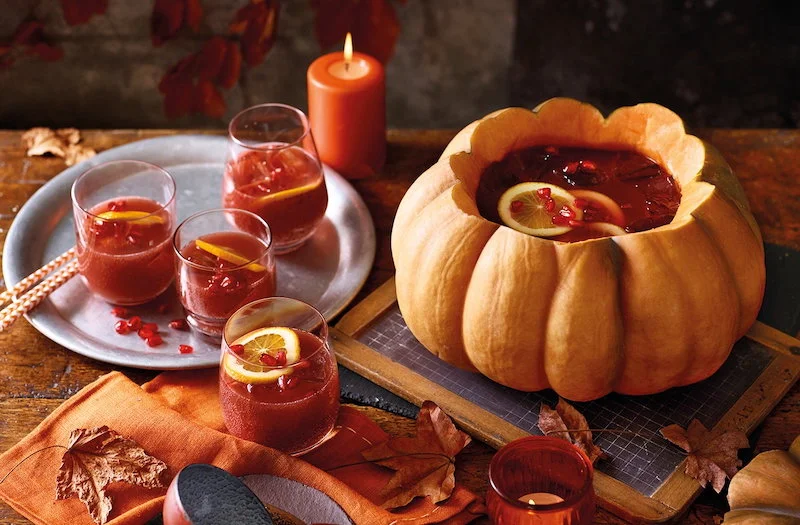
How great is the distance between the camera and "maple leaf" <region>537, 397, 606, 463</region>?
130 centimetres

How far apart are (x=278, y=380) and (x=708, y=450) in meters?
0.54

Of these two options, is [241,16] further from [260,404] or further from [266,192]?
[260,404]

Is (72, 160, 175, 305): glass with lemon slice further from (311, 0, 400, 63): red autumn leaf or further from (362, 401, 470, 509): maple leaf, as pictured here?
(311, 0, 400, 63): red autumn leaf

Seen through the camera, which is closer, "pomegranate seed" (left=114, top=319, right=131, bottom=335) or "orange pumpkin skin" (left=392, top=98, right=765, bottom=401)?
"orange pumpkin skin" (left=392, top=98, right=765, bottom=401)

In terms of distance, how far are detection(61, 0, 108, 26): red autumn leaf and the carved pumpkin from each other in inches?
80.9

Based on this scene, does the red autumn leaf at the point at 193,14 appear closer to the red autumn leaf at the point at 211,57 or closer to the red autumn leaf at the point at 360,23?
the red autumn leaf at the point at 211,57

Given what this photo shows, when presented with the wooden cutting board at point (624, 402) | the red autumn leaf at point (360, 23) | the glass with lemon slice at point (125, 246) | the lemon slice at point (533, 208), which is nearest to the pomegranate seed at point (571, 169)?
the lemon slice at point (533, 208)

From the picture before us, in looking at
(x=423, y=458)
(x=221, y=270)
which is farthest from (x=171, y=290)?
(x=423, y=458)

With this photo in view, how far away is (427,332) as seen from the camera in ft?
4.47

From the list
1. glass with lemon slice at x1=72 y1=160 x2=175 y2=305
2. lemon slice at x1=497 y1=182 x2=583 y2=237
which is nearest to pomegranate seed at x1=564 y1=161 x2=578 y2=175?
lemon slice at x1=497 y1=182 x2=583 y2=237

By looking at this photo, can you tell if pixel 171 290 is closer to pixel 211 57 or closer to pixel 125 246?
pixel 125 246

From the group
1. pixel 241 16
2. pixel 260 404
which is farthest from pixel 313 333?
pixel 241 16

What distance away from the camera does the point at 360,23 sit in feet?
8.68

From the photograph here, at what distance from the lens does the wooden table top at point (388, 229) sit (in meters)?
1.34
